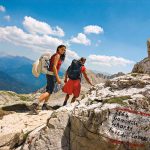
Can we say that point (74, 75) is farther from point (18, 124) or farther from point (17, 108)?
point (17, 108)

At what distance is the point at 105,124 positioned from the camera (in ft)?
36.8

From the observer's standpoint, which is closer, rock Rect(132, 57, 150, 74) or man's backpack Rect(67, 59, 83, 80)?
rock Rect(132, 57, 150, 74)

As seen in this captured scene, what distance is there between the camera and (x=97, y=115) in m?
11.4

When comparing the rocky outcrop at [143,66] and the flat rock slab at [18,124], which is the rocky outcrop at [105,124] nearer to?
the rocky outcrop at [143,66]

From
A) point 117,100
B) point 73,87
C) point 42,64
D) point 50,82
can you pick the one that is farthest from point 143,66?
point 42,64

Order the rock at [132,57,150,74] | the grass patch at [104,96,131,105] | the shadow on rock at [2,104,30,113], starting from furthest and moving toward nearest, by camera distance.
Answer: the shadow on rock at [2,104,30,113]
the rock at [132,57,150,74]
the grass patch at [104,96,131,105]

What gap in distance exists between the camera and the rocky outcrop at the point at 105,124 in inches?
438

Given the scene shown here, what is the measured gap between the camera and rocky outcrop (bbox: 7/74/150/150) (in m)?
11.1

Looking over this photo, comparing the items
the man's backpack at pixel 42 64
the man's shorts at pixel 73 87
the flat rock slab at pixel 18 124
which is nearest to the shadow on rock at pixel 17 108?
the flat rock slab at pixel 18 124

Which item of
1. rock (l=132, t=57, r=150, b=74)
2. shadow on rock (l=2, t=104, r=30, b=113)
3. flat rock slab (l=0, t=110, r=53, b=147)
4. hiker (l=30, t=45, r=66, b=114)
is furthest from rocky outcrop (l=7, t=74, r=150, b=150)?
shadow on rock (l=2, t=104, r=30, b=113)

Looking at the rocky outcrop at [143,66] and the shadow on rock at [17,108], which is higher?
the rocky outcrop at [143,66]

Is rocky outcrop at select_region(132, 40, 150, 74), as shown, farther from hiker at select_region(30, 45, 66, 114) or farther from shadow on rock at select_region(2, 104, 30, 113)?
shadow on rock at select_region(2, 104, 30, 113)

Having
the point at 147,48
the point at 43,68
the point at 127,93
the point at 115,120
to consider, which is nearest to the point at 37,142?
the point at 115,120

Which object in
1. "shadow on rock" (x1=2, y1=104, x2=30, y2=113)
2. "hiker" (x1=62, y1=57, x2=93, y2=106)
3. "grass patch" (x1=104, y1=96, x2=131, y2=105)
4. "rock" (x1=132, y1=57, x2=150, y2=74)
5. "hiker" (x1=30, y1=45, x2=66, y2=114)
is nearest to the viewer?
"grass patch" (x1=104, y1=96, x2=131, y2=105)
